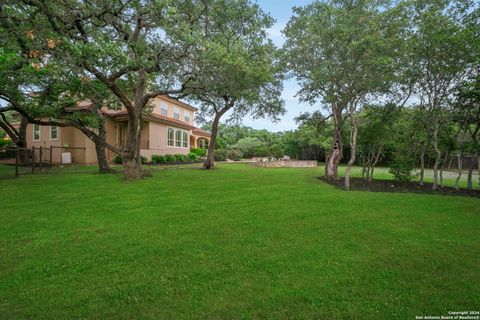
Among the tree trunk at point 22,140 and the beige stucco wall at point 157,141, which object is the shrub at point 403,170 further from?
the tree trunk at point 22,140

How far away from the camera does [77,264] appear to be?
10.6 ft

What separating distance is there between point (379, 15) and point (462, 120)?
539cm

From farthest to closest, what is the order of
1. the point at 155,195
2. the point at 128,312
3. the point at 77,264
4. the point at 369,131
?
1. the point at 369,131
2. the point at 155,195
3. the point at 77,264
4. the point at 128,312

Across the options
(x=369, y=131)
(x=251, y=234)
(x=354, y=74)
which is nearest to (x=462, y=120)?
(x=369, y=131)

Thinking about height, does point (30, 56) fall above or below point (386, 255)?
above

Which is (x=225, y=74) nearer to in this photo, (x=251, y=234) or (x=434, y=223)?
(x=251, y=234)

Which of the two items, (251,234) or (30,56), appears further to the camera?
(30,56)

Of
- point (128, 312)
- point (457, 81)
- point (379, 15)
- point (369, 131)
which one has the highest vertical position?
point (379, 15)

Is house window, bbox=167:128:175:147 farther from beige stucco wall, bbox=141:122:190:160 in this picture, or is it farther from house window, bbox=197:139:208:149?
house window, bbox=197:139:208:149

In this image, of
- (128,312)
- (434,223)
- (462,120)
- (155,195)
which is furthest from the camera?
(462,120)

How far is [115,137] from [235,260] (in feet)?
Answer: 62.4

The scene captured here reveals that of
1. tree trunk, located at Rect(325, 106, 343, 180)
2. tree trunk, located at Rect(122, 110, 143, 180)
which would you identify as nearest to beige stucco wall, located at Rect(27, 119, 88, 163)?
tree trunk, located at Rect(122, 110, 143, 180)

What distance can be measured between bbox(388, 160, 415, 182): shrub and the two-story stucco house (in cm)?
1346

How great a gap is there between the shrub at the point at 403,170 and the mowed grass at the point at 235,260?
173 inches
